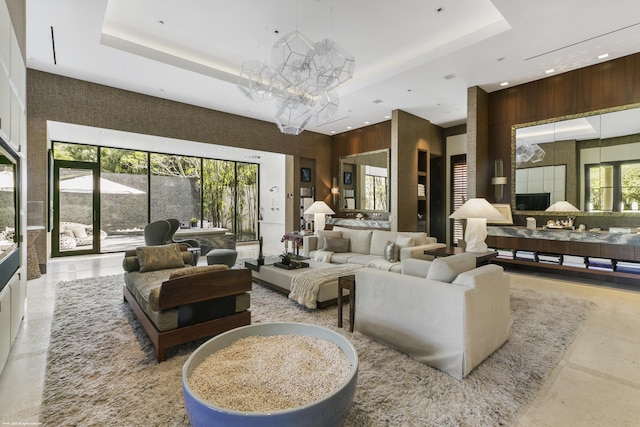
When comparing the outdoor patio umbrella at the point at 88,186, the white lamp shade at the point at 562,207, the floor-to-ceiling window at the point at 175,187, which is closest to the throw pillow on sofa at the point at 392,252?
the white lamp shade at the point at 562,207

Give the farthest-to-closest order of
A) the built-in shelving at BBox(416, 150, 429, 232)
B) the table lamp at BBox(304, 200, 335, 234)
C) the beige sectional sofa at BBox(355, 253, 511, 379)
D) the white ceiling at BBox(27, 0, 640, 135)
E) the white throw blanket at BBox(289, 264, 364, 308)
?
the built-in shelving at BBox(416, 150, 429, 232) < the table lamp at BBox(304, 200, 335, 234) < the white ceiling at BBox(27, 0, 640, 135) < the white throw blanket at BBox(289, 264, 364, 308) < the beige sectional sofa at BBox(355, 253, 511, 379)

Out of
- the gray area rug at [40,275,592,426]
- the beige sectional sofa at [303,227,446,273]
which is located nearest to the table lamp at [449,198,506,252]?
the beige sectional sofa at [303,227,446,273]

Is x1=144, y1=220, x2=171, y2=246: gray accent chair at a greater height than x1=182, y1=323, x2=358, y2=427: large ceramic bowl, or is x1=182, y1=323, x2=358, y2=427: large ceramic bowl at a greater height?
x1=144, y1=220, x2=171, y2=246: gray accent chair

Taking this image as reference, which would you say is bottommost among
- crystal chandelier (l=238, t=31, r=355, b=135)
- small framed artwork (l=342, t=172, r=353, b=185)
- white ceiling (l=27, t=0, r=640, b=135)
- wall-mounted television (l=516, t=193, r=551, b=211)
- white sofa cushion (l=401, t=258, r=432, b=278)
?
white sofa cushion (l=401, t=258, r=432, b=278)

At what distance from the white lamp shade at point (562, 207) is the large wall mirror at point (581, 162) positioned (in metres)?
0.06

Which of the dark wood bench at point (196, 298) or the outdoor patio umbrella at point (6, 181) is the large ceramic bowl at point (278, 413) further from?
the outdoor patio umbrella at point (6, 181)

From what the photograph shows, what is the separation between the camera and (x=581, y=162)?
5352mm

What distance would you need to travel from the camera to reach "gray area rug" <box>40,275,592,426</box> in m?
1.83

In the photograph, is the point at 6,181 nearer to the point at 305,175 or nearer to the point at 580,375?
the point at 580,375

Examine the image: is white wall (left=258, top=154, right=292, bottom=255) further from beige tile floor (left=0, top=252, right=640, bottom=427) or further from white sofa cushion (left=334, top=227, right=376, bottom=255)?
beige tile floor (left=0, top=252, right=640, bottom=427)

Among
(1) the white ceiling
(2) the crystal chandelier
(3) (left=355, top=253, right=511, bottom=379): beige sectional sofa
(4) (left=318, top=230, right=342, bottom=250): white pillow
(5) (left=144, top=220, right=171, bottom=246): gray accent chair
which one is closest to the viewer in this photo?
(3) (left=355, top=253, right=511, bottom=379): beige sectional sofa

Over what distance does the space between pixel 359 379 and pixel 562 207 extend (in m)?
5.41

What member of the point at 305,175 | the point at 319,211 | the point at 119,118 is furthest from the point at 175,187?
the point at 319,211

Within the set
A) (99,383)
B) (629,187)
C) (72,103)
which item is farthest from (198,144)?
(629,187)
